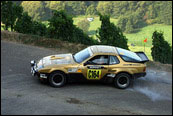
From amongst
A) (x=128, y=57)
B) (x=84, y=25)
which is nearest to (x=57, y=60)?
(x=128, y=57)

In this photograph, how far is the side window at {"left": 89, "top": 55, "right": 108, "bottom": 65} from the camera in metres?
10.8

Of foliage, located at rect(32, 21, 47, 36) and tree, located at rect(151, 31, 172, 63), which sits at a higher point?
foliage, located at rect(32, 21, 47, 36)

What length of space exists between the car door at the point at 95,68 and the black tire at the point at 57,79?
A: 0.90 metres

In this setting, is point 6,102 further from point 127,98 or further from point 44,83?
point 127,98

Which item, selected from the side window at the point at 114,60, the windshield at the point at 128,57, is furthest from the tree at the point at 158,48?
the side window at the point at 114,60

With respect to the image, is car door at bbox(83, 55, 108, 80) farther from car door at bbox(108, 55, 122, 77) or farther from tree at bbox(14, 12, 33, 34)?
tree at bbox(14, 12, 33, 34)

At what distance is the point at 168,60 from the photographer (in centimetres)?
2322

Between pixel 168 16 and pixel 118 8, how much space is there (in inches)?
1158

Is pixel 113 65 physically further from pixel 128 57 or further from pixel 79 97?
pixel 79 97

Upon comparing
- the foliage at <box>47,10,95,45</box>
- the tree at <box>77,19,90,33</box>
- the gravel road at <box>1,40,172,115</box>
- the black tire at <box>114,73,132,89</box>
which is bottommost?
the gravel road at <box>1,40,172,115</box>

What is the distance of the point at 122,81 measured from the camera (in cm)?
1109

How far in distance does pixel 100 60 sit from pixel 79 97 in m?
1.85

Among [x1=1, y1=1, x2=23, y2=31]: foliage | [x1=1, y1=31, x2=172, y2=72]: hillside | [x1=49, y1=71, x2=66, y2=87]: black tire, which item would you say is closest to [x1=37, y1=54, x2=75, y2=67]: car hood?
[x1=49, y1=71, x2=66, y2=87]: black tire

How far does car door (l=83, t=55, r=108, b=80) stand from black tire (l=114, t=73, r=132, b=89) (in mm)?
591
